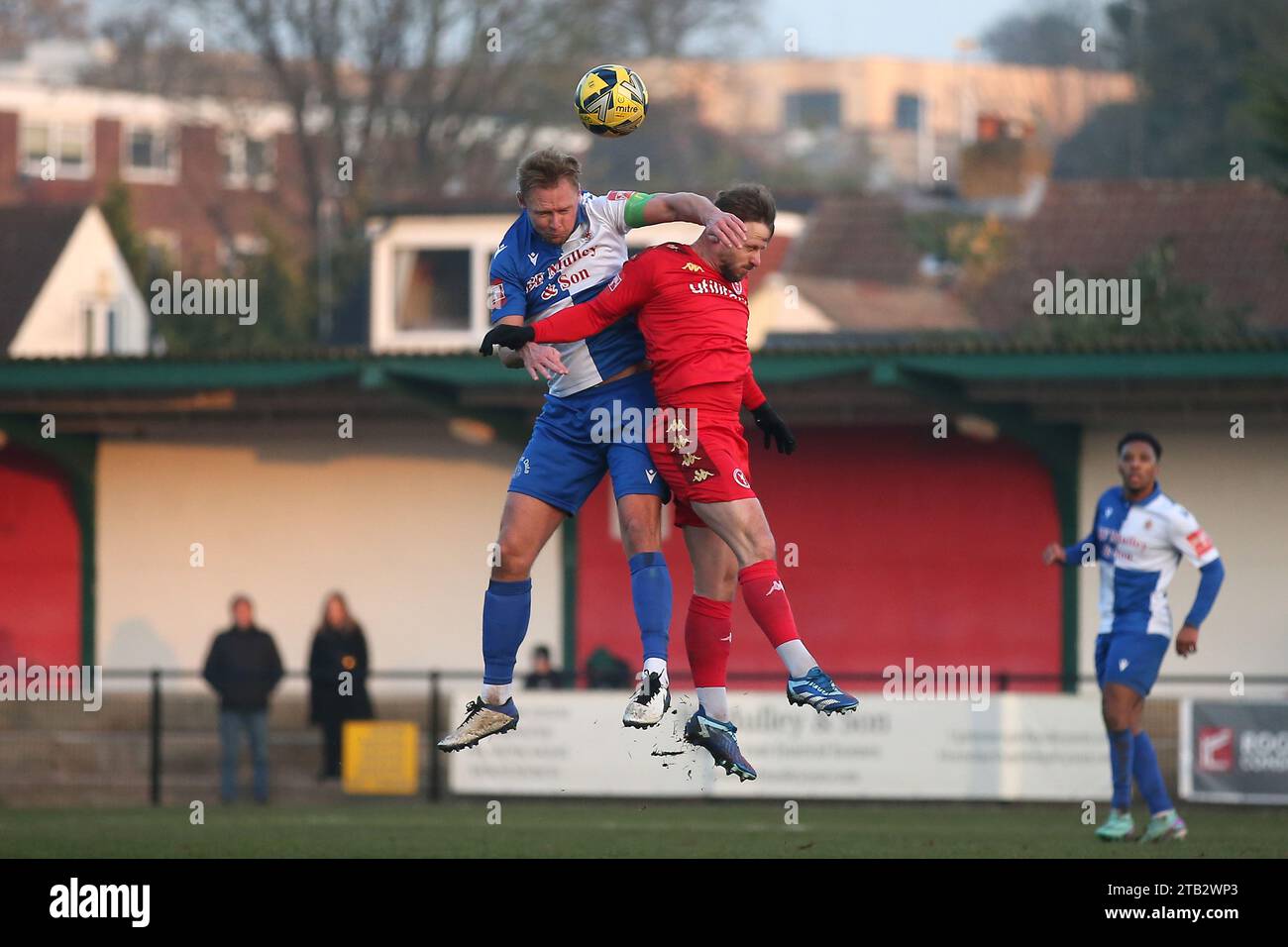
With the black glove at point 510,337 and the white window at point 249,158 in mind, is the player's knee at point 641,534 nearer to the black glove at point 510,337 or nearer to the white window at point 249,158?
the black glove at point 510,337

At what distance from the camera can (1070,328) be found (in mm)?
28938

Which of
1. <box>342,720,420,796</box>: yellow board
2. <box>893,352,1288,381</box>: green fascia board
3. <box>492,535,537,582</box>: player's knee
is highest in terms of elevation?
<box>893,352,1288,381</box>: green fascia board

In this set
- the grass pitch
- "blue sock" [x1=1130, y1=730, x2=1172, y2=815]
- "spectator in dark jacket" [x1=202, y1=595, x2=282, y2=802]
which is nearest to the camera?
the grass pitch

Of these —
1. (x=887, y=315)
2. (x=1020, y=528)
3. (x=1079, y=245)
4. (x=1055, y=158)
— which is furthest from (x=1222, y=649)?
(x=1055, y=158)

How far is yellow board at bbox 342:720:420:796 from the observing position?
19.4 metres

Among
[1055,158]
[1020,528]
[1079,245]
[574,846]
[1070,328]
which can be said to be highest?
[1055,158]

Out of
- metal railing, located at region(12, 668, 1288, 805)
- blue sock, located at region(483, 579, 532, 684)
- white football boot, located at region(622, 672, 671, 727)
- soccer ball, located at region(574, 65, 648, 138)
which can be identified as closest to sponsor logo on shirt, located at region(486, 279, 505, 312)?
soccer ball, located at region(574, 65, 648, 138)

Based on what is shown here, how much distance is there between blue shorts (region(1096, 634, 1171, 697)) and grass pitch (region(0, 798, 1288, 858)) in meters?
1.02

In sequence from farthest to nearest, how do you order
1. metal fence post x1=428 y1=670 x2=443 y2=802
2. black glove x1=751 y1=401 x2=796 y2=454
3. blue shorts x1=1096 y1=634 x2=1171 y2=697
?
metal fence post x1=428 y1=670 x2=443 y2=802 → blue shorts x1=1096 y1=634 x2=1171 y2=697 → black glove x1=751 y1=401 x2=796 y2=454

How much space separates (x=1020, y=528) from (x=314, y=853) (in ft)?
38.3

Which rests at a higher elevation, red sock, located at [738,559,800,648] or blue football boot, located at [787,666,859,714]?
red sock, located at [738,559,800,648]

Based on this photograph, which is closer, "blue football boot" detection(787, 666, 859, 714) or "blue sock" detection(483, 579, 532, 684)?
"blue football boot" detection(787, 666, 859, 714)

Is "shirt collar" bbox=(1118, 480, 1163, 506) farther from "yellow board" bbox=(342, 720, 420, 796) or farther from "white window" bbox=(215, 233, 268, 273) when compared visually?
"white window" bbox=(215, 233, 268, 273)

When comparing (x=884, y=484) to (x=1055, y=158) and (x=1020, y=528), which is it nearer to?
(x=1020, y=528)
